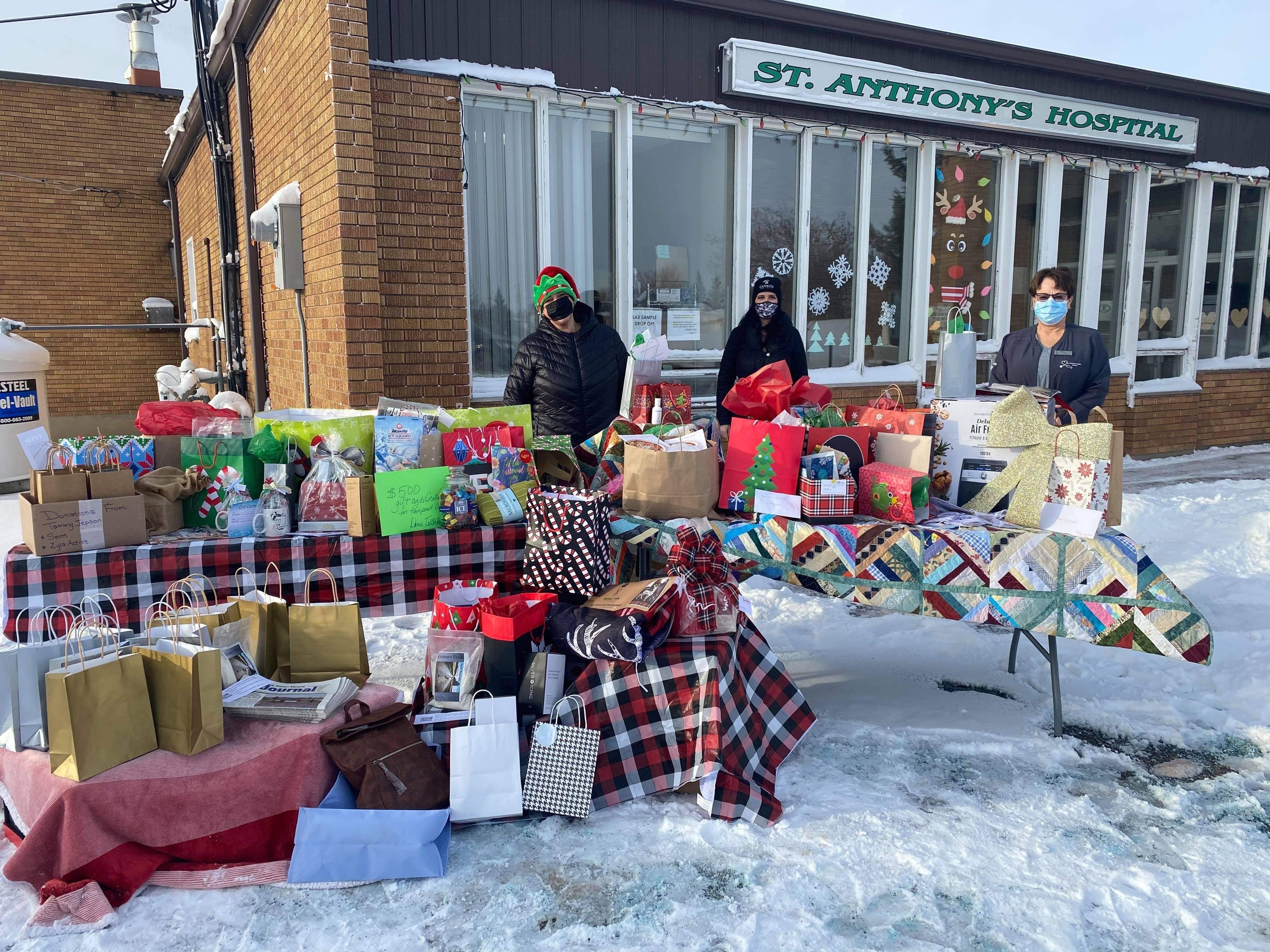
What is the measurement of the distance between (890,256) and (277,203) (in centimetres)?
575

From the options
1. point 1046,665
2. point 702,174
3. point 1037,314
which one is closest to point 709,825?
point 1046,665

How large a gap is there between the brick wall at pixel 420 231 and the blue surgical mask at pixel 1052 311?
3.99m

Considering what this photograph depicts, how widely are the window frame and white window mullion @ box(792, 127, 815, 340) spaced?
1 cm

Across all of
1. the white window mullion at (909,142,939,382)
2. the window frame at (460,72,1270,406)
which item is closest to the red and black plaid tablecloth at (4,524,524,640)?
the window frame at (460,72,1270,406)

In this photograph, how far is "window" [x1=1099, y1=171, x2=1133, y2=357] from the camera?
9789mm

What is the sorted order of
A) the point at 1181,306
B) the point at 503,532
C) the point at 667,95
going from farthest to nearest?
the point at 1181,306, the point at 667,95, the point at 503,532

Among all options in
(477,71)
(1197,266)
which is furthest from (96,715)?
(1197,266)

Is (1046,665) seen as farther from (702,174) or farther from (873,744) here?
(702,174)

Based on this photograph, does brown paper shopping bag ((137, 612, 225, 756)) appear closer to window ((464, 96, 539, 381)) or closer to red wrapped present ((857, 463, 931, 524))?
red wrapped present ((857, 463, 931, 524))

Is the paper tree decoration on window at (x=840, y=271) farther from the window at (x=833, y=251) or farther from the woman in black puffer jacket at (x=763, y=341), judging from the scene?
the woman in black puffer jacket at (x=763, y=341)

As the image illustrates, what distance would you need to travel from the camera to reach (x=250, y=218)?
8.45 metres

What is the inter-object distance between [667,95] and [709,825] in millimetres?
6123

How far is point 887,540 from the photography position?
11.0 ft

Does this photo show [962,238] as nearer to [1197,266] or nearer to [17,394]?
[1197,266]
